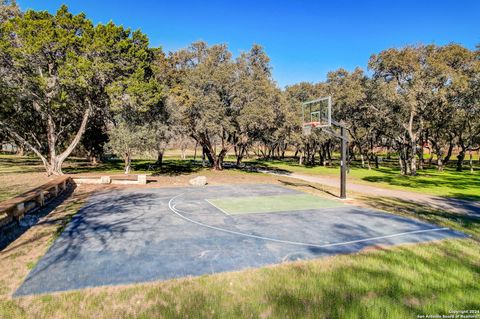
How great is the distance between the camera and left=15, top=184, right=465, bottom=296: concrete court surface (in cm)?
759

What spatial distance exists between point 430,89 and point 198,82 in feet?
74.8

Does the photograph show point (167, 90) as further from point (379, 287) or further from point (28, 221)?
point (379, 287)

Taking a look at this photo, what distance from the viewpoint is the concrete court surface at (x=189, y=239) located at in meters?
7.59

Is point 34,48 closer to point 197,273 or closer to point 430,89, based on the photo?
point 197,273

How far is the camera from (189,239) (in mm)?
10211

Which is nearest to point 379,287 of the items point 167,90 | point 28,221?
point 28,221

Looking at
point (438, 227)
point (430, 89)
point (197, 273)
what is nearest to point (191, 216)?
point (197, 273)

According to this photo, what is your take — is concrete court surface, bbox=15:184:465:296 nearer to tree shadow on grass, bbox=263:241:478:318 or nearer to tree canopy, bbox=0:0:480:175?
tree shadow on grass, bbox=263:241:478:318

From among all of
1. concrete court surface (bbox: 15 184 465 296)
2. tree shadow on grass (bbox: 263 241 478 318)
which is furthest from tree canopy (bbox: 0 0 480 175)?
tree shadow on grass (bbox: 263 241 478 318)

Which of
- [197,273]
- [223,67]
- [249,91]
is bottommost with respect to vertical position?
[197,273]

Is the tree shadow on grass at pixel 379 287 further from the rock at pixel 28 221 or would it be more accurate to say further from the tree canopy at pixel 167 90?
the tree canopy at pixel 167 90

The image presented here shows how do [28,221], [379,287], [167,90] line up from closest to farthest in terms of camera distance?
[379,287], [28,221], [167,90]

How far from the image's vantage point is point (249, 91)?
29312mm

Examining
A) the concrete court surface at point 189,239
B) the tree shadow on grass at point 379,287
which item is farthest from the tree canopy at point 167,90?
the tree shadow on grass at point 379,287
